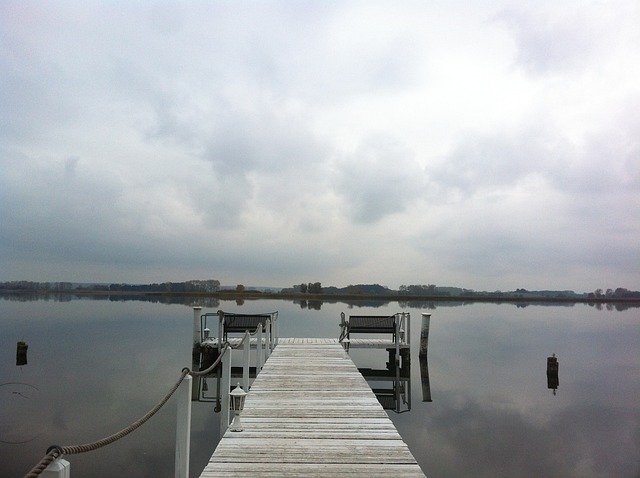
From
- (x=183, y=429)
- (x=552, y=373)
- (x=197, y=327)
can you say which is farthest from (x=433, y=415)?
(x=183, y=429)

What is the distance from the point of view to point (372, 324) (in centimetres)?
1573

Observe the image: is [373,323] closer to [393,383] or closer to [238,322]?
[393,383]

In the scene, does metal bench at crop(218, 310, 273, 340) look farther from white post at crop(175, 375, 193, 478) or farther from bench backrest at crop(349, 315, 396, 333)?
white post at crop(175, 375, 193, 478)

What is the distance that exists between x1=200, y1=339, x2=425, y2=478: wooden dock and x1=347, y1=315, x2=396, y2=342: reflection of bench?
638 centimetres

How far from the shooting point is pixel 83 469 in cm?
797

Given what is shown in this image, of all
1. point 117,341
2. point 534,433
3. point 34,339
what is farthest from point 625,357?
point 34,339

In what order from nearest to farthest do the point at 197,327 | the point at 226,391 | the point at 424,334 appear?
1. the point at 226,391
2. the point at 197,327
3. the point at 424,334

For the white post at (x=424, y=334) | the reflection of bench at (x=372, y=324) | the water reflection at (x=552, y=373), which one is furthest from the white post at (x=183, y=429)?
the water reflection at (x=552, y=373)

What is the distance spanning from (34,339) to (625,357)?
38352 millimetres

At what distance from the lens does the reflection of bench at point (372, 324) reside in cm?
1551

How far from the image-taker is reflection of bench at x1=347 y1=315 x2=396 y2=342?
50.9 ft

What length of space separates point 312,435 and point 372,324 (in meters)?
10.5

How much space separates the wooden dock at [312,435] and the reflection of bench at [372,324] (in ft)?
20.9

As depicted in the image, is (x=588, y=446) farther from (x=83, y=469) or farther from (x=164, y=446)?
(x=83, y=469)
